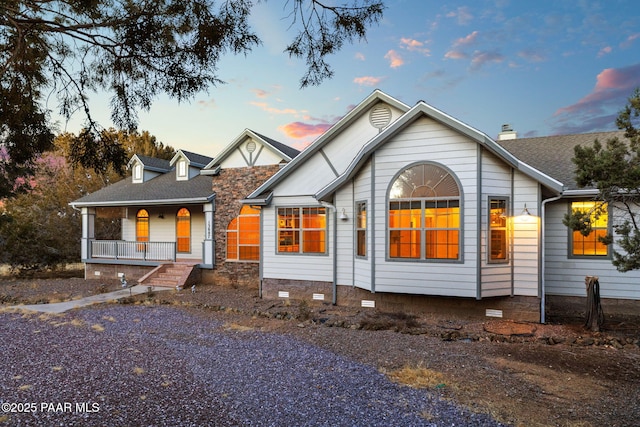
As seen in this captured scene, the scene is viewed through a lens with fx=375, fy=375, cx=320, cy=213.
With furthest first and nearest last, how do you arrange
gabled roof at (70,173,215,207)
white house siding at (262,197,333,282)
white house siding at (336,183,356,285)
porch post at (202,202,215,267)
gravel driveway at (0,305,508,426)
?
1. gabled roof at (70,173,215,207)
2. porch post at (202,202,215,267)
3. white house siding at (262,197,333,282)
4. white house siding at (336,183,356,285)
5. gravel driveway at (0,305,508,426)

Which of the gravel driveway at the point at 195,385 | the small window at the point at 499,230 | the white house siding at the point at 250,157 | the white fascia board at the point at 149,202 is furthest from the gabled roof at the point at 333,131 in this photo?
the gravel driveway at the point at 195,385

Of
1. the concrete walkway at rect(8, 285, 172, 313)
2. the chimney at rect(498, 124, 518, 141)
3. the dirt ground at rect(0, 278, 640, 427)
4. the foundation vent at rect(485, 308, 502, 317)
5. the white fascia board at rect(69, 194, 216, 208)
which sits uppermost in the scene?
the chimney at rect(498, 124, 518, 141)

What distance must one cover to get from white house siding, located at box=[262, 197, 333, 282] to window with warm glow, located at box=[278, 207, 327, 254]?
0.16 m

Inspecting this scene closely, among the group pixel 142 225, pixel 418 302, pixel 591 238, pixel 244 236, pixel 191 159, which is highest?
pixel 191 159

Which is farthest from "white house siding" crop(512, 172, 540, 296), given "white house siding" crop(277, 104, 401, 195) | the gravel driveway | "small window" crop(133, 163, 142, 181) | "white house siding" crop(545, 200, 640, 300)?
"small window" crop(133, 163, 142, 181)

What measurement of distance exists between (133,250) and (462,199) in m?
14.6

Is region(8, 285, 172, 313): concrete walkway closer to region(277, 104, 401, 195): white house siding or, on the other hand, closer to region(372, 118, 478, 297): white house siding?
region(277, 104, 401, 195): white house siding

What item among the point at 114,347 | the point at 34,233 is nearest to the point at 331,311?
the point at 114,347

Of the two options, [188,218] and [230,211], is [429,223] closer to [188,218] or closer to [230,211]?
Answer: [230,211]

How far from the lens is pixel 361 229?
33.1 feet

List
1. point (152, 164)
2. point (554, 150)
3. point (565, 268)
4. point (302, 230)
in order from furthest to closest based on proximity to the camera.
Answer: point (152, 164), point (554, 150), point (302, 230), point (565, 268)

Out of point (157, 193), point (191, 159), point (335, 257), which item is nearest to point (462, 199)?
point (335, 257)

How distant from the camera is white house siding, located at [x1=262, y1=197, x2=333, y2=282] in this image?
11.1 metres

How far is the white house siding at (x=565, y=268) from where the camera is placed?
9.61 meters
